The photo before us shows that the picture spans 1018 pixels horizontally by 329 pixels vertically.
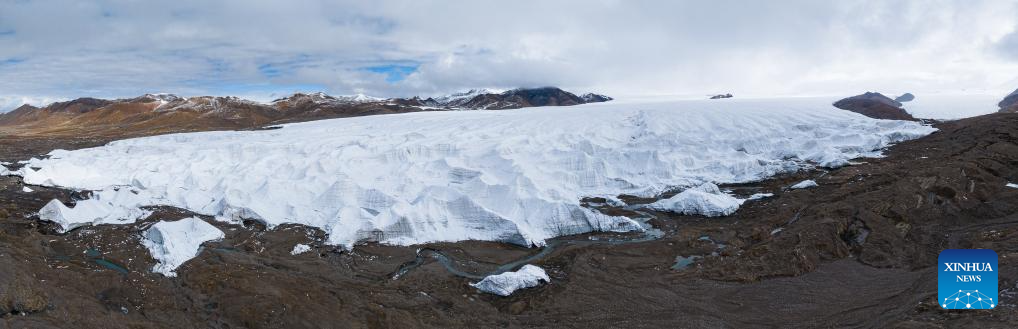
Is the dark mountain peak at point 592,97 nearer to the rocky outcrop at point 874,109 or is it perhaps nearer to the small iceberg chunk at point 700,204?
the rocky outcrop at point 874,109

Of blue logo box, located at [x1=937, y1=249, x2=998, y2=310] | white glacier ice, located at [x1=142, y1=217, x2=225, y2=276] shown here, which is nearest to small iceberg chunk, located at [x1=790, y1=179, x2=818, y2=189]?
blue logo box, located at [x1=937, y1=249, x2=998, y2=310]

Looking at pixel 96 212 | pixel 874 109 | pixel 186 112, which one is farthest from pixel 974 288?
pixel 186 112

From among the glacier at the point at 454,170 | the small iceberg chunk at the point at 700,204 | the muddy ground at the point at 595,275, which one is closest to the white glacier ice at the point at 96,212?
the glacier at the point at 454,170

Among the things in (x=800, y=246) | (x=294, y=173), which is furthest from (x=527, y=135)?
(x=800, y=246)

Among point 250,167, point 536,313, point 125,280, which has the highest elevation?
point 250,167

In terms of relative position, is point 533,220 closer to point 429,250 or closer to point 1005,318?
point 429,250
